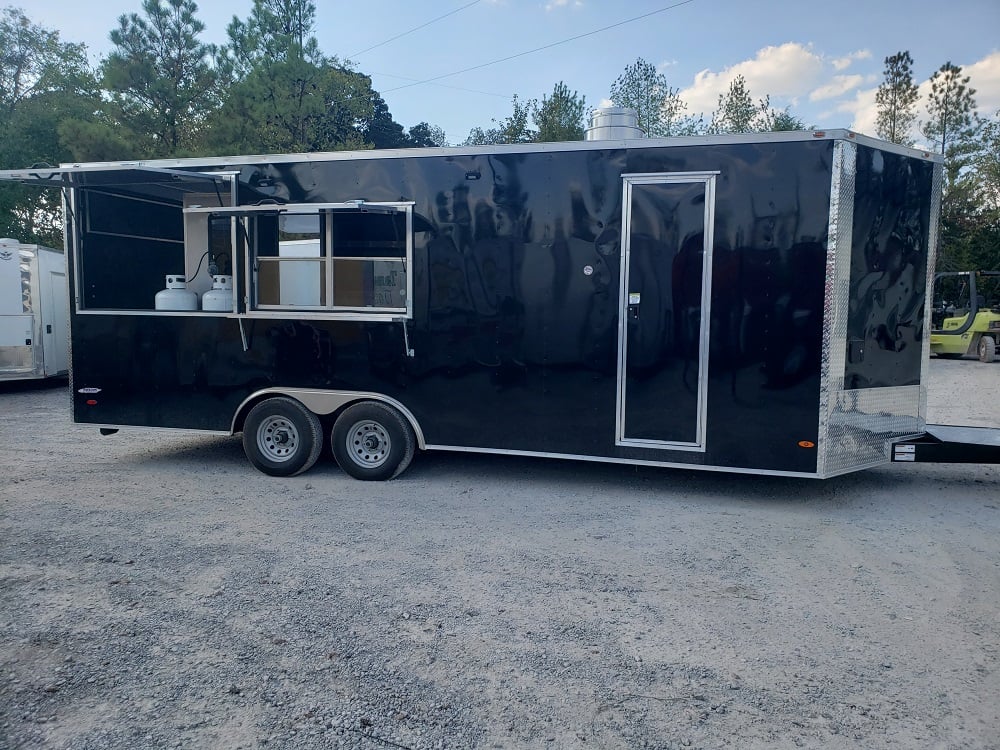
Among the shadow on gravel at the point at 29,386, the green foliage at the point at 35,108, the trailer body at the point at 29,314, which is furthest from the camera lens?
the green foliage at the point at 35,108

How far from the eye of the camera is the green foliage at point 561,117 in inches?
945

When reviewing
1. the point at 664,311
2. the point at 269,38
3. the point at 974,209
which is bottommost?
the point at 664,311

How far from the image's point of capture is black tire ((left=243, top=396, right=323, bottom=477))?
23.8 ft

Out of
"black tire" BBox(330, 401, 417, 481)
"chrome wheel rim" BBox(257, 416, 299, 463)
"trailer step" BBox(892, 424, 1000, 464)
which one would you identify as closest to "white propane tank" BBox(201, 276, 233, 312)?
"chrome wheel rim" BBox(257, 416, 299, 463)

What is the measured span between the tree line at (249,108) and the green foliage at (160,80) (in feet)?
0.11

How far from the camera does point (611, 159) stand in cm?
636

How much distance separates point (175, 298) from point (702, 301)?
5.02 meters

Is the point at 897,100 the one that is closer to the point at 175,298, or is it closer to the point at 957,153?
the point at 957,153

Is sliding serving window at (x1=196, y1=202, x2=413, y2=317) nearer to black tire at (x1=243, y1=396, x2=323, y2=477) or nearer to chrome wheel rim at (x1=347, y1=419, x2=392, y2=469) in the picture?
black tire at (x1=243, y1=396, x2=323, y2=477)

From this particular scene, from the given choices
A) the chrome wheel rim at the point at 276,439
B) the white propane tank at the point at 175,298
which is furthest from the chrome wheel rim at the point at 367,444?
the white propane tank at the point at 175,298

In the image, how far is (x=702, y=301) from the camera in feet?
20.4

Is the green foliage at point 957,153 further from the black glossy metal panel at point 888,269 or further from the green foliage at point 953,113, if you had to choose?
the black glossy metal panel at point 888,269

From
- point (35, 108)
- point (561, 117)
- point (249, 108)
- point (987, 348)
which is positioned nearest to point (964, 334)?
point (987, 348)

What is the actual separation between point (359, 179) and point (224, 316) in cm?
186
